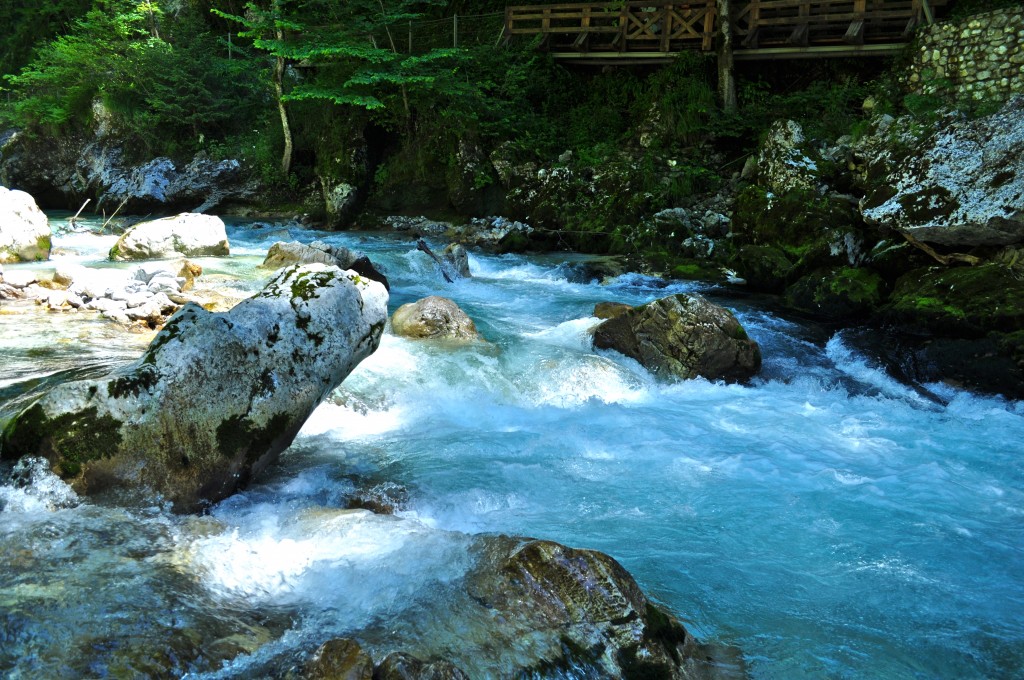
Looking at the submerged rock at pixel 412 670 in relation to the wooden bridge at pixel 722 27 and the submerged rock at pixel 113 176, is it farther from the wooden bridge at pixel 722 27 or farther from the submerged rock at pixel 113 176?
the submerged rock at pixel 113 176

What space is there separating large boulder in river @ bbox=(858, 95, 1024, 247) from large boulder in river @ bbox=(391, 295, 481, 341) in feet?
20.4

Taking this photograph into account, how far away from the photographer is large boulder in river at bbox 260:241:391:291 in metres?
10.4

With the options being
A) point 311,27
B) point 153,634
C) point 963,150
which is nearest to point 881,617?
point 153,634

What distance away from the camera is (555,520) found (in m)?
4.73

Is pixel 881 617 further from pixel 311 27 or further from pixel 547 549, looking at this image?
pixel 311 27

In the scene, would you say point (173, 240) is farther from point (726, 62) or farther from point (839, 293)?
point (726, 62)

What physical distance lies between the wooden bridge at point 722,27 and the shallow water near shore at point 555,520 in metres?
8.61

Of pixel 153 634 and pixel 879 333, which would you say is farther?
pixel 879 333

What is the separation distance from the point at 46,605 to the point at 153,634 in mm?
480

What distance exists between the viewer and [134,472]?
156 inches

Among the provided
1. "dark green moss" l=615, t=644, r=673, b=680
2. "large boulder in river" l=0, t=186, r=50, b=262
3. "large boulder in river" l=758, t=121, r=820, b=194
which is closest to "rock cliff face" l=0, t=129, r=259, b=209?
"large boulder in river" l=0, t=186, r=50, b=262

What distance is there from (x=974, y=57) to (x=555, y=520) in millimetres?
12358

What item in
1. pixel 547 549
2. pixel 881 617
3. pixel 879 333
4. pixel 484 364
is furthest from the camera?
pixel 879 333

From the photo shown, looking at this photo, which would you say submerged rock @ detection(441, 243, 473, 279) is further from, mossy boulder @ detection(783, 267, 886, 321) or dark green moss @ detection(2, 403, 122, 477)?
dark green moss @ detection(2, 403, 122, 477)
